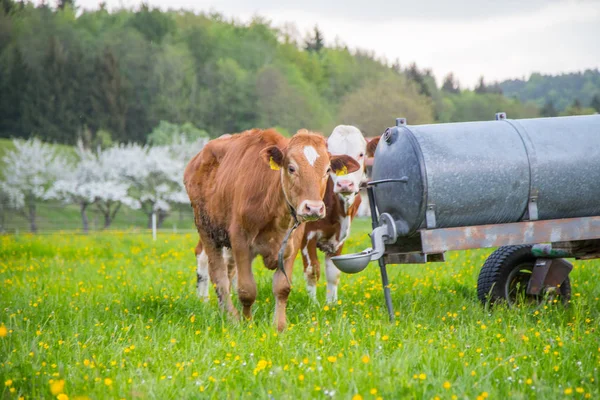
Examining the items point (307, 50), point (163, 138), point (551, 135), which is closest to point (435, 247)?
point (551, 135)

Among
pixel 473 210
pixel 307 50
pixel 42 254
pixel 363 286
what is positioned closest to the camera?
pixel 473 210

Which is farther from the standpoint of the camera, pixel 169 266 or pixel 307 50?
pixel 307 50

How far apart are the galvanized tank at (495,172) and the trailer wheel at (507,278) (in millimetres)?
964

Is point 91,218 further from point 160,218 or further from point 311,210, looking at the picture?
point 311,210

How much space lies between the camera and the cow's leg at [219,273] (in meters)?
7.04

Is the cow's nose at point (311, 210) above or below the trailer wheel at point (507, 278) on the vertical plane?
above

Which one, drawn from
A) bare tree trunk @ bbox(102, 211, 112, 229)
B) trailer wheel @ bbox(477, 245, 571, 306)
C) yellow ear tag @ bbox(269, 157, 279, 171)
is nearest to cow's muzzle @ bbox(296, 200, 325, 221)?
yellow ear tag @ bbox(269, 157, 279, 171)

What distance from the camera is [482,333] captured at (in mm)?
5039

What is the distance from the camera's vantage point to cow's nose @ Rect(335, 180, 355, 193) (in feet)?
22.7

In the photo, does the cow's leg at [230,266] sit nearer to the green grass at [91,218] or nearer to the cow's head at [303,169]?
the cow's head at [303,169]

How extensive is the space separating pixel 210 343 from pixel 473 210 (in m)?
2.31

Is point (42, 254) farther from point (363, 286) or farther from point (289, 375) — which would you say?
point (289, 375)

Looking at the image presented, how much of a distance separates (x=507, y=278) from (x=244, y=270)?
2505 millimetres

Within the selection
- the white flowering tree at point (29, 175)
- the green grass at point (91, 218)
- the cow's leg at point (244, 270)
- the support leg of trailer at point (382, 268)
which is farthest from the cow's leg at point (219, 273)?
the white flowering tree at point (29, 175)
